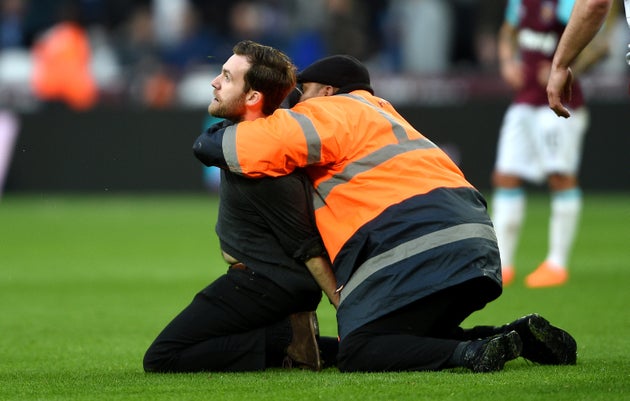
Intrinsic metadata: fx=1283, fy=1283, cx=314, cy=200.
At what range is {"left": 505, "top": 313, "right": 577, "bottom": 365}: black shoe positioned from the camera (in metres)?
5.61

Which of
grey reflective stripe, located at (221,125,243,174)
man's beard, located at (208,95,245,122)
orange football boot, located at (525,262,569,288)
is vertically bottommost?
orange football boot, located at (525,262,569,288)

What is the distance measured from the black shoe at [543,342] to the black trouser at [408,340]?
22cm

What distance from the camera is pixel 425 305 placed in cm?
554

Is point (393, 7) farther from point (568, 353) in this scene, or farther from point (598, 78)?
point (568, 353)

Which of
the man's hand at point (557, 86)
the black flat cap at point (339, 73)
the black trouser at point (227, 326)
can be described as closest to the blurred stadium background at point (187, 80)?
the black flat cap at point (339, 73)

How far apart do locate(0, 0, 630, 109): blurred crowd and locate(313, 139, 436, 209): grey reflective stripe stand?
12667 millimetres

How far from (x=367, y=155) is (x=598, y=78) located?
12.5 meters

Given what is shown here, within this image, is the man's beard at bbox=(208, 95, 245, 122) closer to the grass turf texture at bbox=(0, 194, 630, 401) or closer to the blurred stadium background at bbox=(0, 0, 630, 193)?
the grass turf texture at bbox=(0, 194, 630, 401)

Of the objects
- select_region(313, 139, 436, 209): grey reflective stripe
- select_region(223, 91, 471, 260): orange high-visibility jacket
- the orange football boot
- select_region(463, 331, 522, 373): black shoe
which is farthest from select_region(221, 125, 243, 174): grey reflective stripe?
the orange football boot

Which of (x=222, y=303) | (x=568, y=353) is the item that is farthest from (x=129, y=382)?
(x=568, y=353)

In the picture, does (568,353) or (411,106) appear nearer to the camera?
(568,353)

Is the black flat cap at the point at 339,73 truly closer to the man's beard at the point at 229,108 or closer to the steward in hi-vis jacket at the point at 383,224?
the steward in hi-vis jacket at the point at 383,224

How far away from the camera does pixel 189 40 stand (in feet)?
65.0

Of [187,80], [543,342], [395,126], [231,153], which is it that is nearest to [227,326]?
[231,153]
